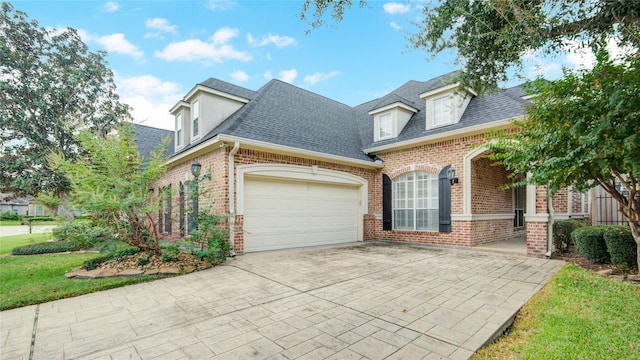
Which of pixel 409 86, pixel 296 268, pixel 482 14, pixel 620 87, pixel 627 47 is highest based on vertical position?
pixel 409 86

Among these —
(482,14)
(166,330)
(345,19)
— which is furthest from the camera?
(345,19)

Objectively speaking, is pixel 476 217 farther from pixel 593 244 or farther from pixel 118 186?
pixel 118 186

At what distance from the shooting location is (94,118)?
13086mm

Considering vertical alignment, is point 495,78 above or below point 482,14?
below

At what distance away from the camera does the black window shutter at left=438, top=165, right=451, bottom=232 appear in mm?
8750

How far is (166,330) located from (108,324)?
0.85 m

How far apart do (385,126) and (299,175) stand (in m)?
4.42

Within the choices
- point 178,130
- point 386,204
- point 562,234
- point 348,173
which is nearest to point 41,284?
point 178,130

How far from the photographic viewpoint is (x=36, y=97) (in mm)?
11367

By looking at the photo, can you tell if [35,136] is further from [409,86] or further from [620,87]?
[620,87]

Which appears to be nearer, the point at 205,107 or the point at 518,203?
the point at 205,107

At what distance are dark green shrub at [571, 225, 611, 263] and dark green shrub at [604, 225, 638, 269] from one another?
289 mm

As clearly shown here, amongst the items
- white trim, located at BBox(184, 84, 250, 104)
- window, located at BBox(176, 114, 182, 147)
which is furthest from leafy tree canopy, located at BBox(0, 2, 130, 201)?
white trim, located at BBox(184, 84, 250, 104)

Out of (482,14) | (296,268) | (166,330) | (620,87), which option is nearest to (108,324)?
(166,330)
